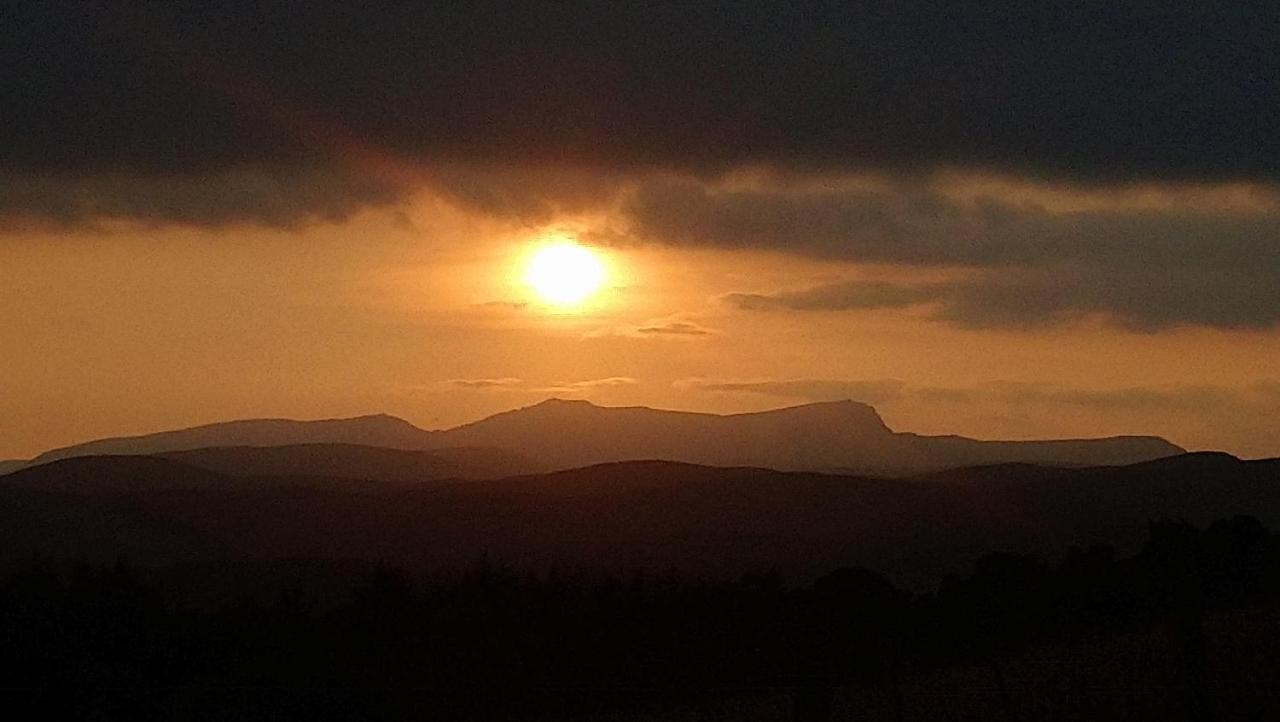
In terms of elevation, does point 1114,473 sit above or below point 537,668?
above

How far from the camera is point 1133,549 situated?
10175 cm

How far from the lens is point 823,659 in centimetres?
3033

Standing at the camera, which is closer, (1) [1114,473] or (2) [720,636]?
(2) [720,636]

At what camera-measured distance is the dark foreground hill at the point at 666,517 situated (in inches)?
4717

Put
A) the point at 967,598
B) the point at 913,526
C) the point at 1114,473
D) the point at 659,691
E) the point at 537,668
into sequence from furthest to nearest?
the point at 1114,473
the point at 913,526
the point at 967,598
the point at 537,668
the point at 659,691

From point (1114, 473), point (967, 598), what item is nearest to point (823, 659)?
point (967, 598)

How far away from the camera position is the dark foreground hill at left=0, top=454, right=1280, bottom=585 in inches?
4717

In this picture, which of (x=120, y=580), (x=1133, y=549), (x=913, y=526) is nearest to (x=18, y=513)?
(x=913, y=526)

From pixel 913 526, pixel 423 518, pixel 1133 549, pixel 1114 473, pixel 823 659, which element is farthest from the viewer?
pixel 1114 473

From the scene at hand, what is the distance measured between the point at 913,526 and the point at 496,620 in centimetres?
9312

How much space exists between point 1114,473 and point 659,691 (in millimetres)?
133347

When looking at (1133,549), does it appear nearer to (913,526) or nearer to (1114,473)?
(913,526)

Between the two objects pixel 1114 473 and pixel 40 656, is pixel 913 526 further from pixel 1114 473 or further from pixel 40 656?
pixel 40 656

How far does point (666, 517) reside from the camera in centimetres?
14600
